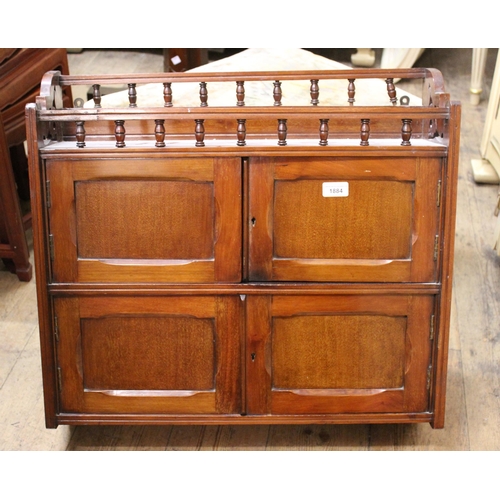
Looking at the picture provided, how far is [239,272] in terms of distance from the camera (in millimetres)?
2053

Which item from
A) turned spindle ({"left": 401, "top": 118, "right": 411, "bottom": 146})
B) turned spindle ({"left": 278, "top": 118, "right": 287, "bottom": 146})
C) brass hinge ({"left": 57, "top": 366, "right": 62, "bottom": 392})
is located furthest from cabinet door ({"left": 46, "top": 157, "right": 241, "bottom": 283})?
turned spindle ({"left": 401, "top": 118, "right": 411, "bottom": 146})

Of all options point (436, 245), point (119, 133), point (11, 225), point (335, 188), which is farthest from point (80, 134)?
point (11, 225)

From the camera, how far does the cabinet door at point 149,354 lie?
2.09 m

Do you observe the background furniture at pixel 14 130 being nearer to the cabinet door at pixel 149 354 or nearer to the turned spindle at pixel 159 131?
the cabinet door at pixel 149 354

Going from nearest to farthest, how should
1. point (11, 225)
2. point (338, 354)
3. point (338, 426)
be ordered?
point (338, 354), point (338, 426), point (11, 225)

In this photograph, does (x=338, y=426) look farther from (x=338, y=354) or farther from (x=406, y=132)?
(x=406, y=132)

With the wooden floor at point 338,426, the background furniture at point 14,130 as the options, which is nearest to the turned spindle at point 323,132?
the wooden floor at point 338,426

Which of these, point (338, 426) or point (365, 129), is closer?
point (365, 129)

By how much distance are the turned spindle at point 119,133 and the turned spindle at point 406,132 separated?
24.4 inches

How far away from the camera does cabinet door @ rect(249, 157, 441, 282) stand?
6.51 feet

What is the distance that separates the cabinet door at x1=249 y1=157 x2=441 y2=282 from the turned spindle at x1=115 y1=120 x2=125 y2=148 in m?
0.30

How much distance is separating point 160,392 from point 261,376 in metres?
0.25

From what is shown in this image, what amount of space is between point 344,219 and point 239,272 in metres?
0.27

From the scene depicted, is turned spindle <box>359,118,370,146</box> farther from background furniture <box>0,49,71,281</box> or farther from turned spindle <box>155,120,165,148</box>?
background furniture <box>0,49,71,281</box>
